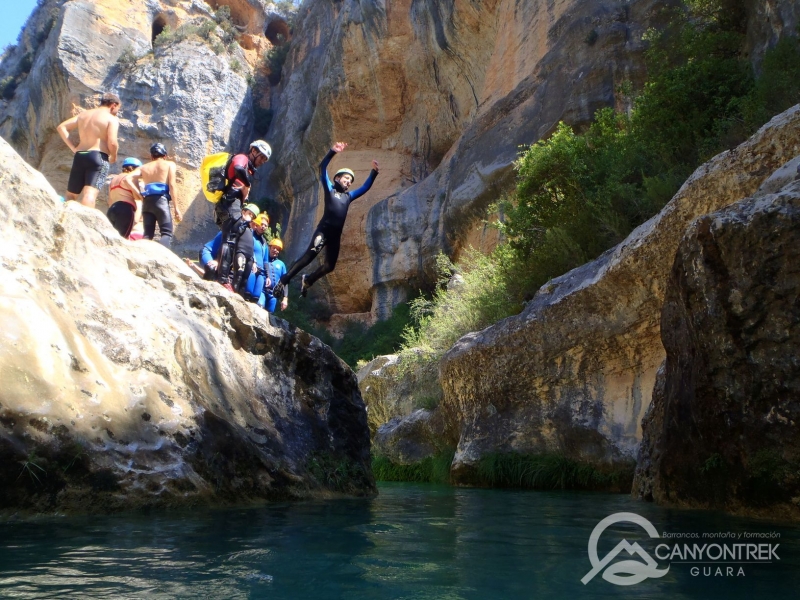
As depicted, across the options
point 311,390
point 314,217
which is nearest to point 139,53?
point 314,217

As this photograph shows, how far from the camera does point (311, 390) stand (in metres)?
5.92

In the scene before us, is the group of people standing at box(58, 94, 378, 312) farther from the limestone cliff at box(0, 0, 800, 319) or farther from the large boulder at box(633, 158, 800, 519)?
the limestone cliff at box(0, 0, 800, 319)

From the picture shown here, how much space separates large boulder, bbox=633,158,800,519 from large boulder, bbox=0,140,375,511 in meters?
2.52

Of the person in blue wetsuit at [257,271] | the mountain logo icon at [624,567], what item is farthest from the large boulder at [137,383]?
the mountain logo icon at [624,567]

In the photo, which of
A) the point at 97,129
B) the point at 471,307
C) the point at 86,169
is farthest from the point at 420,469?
the point at 97,129

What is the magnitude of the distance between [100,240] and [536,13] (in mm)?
16013

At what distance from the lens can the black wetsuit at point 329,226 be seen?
8.80m

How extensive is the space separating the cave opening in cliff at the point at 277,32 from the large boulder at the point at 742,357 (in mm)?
36089

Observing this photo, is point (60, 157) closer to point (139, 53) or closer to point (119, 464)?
point (139, 53)

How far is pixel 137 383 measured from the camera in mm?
4188

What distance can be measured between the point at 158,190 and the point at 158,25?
30810 mm

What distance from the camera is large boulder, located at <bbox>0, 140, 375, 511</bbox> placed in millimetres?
3488

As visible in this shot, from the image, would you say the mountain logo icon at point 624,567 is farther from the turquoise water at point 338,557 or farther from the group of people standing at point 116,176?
the group of people standing at point 116,176

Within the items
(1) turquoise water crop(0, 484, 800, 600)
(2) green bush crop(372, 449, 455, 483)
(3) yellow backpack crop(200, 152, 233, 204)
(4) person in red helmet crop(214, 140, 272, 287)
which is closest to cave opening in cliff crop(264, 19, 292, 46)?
(2) green bush crop(372, 449, 455, 483)
